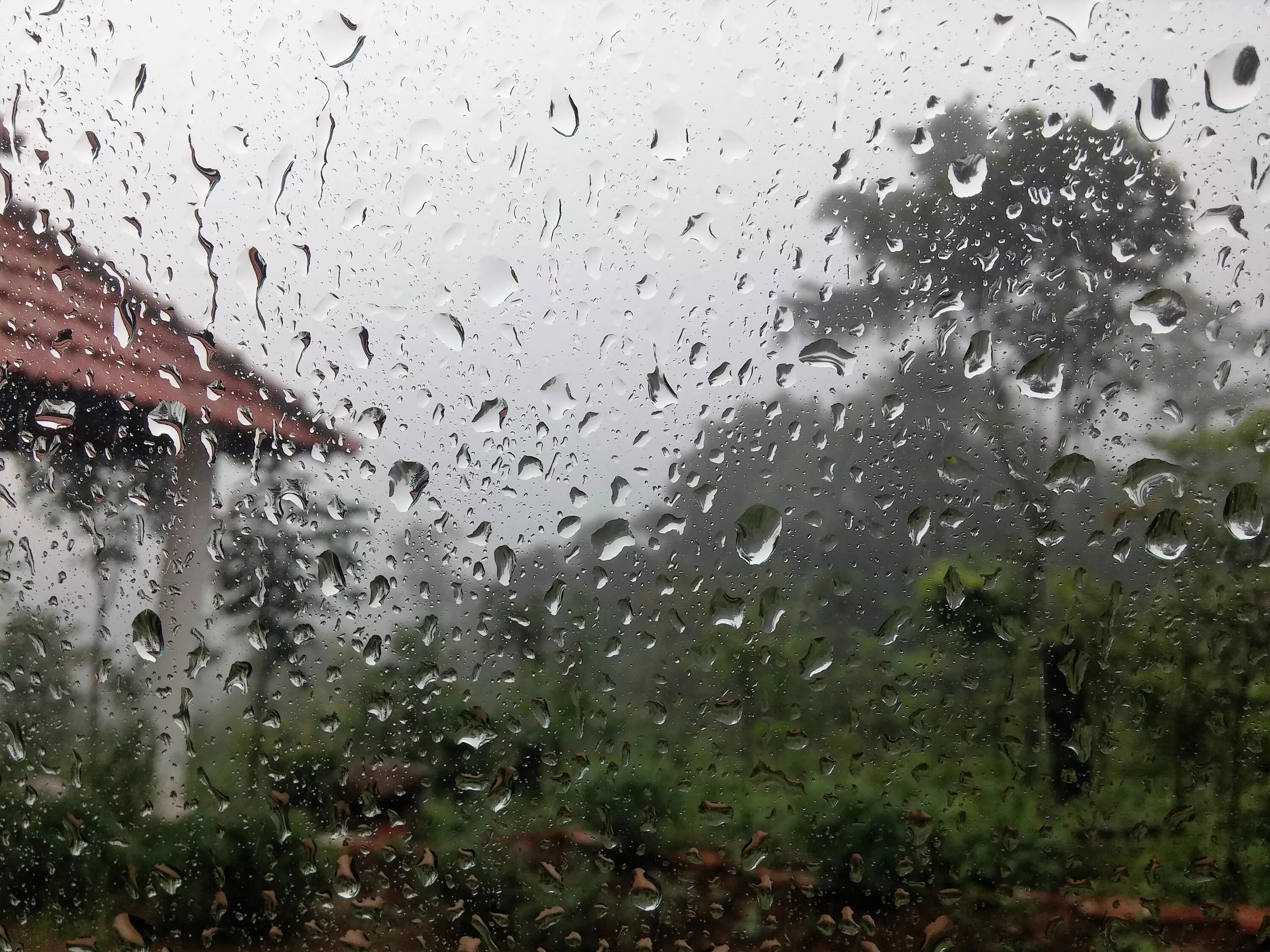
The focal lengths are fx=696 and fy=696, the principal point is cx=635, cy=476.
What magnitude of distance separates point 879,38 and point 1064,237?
297mm

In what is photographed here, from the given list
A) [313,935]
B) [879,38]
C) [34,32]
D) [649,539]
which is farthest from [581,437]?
[34,32]

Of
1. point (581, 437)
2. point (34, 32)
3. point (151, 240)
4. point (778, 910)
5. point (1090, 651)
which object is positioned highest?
point (34, 32)

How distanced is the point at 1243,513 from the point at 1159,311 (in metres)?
0.24

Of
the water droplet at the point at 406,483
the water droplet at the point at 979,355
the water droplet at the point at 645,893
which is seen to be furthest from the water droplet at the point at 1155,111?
the water droplet at the point at 645,893

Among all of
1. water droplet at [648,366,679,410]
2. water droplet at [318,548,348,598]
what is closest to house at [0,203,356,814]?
water droplet at [318,548,348,598]

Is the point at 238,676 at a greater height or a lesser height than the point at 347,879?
greater

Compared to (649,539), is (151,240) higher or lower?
higher

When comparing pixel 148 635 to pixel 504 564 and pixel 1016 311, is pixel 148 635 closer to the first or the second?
pixel 504 564

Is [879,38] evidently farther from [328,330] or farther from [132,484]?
[132,484]

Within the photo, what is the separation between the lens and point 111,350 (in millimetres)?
838

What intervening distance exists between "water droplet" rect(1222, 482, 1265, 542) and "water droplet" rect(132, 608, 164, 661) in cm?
122

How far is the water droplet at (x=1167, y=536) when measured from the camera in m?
0.75

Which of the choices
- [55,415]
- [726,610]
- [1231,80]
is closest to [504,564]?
[726,610]

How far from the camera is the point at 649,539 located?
2.56 feet
